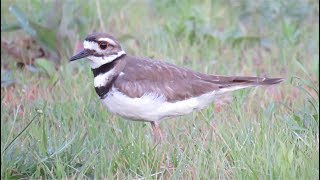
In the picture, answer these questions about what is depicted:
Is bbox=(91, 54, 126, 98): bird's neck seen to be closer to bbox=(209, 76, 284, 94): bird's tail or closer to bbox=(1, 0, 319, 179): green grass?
bbox=(1, 0, 319, 179): green grass

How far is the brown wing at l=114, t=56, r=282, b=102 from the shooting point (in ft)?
17.2

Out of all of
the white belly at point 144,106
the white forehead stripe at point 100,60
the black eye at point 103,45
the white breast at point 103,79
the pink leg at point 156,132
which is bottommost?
the pink leg at point 156,132

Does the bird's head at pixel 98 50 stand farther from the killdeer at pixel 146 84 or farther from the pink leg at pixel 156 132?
the pink leg at pixel 156 132

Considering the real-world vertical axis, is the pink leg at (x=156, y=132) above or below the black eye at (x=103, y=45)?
below

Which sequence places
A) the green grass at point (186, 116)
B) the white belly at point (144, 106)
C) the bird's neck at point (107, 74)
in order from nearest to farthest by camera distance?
the green grass at point (186, 116)
the white belly at point (144, 106)
the bird's neck at point (107, 74)

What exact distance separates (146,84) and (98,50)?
0.42m

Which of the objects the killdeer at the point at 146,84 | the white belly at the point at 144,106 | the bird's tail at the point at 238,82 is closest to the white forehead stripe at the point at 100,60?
the killdeer at the point at 146,84

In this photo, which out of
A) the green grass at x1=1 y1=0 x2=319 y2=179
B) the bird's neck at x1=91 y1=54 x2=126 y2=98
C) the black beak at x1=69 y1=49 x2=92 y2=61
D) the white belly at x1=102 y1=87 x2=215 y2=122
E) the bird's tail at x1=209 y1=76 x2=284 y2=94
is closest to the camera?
the green grass at x1=1 y1=0 x2=319 y2=179

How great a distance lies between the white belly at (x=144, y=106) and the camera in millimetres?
5105

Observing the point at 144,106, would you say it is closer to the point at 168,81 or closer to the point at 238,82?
the point at 168,81

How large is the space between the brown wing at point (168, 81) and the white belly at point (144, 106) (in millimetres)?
42

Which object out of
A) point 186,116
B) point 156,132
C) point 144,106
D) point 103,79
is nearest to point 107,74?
point 103,79

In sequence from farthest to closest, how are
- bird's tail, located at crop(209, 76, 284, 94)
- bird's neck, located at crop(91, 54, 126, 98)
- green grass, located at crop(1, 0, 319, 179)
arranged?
bird's tail, located at crop(209, 76, 284, 94)
bird's neck, located at crop(91, 54, 126, 98)
green grass, located at crop(1, 0, 319, 179)

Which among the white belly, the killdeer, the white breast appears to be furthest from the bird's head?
the white belly
